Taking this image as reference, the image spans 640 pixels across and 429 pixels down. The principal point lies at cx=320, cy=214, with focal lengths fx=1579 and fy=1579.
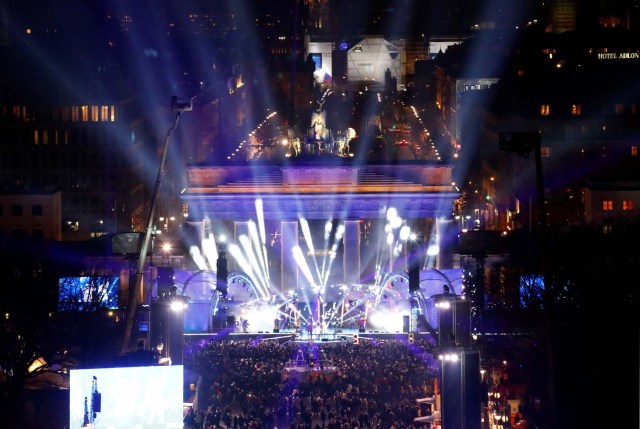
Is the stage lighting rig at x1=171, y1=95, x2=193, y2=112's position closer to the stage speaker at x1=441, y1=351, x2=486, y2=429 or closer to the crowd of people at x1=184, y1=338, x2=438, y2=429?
the crowd of people at x1=184, y1=338, x2=438, y2=429

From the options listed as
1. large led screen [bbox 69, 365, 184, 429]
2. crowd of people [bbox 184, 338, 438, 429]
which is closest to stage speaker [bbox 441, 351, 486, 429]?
crowd of people [bbox 184, 338, 438, 429]

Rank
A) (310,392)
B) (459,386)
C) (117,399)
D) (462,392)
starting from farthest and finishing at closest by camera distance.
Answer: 1. (310,392)
2. (459,386)
3. (462,392)
4. (117,399)

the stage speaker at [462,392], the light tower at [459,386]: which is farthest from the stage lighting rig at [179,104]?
the stage speaker at [462,392]

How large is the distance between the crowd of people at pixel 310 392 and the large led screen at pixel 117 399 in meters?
6.57

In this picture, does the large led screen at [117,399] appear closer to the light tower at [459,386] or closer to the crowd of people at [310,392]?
the crowd of people at [310,392]

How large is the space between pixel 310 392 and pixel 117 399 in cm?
1157

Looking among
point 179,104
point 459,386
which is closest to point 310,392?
point 459,386

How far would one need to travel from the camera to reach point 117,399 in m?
35.1

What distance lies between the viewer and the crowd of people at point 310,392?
4291 centimetres

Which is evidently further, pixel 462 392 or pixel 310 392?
pixel 310 392

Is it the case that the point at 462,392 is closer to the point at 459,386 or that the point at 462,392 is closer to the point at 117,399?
the point at 459,386

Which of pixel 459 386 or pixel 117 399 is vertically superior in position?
pixel 459 386

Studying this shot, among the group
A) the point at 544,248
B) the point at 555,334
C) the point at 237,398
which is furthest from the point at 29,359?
the point at 544,248

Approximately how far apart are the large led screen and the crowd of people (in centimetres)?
657
